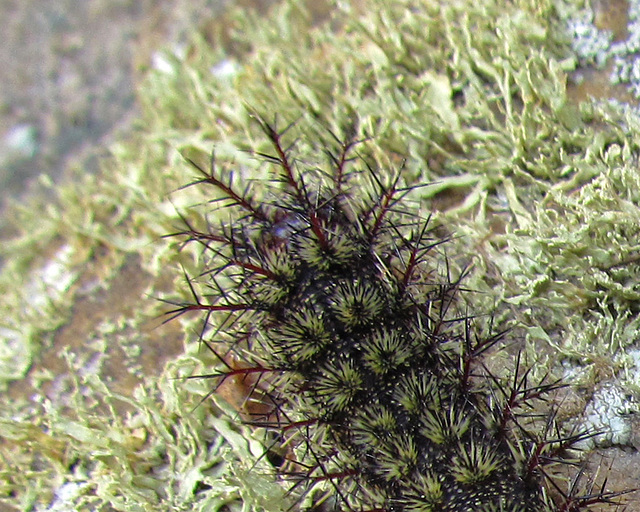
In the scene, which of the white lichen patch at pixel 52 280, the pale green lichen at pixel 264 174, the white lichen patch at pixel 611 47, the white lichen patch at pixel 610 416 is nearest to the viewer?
the white lichen patch at pixel 610 416

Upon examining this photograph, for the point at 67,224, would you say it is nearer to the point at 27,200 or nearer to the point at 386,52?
the point at 27,200

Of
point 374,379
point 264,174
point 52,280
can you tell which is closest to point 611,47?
point 264,174

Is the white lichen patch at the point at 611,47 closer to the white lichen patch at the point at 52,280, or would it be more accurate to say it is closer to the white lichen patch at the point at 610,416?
the white lichen patch at the point at 610,416

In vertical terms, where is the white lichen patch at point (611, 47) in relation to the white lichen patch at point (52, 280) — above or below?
above

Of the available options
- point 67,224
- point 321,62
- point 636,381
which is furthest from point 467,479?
point 67,224

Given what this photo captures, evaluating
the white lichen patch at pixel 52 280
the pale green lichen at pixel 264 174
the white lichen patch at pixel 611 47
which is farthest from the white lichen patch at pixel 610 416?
the white lichen patch at pixel 52 280

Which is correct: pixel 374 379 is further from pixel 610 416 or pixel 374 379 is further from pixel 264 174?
pixel 264 174
